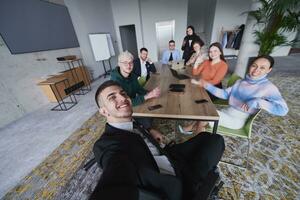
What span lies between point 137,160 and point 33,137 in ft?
8.65

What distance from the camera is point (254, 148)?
1.68 meters

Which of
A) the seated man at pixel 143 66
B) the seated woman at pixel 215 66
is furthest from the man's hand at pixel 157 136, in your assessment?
the seated man at pixel 143 66

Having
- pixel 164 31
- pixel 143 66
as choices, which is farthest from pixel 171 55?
pixel 164 31

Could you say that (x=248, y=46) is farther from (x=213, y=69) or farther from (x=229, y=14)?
(x=229, y=14)

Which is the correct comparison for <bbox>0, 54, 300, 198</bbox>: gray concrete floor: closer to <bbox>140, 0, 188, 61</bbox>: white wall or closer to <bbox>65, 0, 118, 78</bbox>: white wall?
<bbox>65, 0, 118, 78</bbox>: white wall

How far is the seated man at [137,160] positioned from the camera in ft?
1.67

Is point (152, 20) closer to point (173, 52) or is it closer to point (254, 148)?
point (173, 52)

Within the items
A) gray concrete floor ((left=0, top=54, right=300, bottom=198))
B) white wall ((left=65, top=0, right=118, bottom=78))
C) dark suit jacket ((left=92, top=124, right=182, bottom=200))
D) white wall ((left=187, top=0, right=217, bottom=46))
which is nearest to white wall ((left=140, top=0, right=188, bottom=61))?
white wall ((left=65, top=0, right=118, bottom=78))

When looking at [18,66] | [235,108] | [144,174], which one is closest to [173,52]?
[235,108]

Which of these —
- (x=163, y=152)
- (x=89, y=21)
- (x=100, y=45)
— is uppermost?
(x=89, y=21)

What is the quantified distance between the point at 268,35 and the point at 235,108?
100 inches

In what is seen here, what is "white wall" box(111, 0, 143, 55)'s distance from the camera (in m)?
5.91

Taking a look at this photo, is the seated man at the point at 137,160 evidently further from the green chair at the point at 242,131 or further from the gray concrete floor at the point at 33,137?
the gray concrete floor at the point at 33,137

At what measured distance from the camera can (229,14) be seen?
6070 mm
